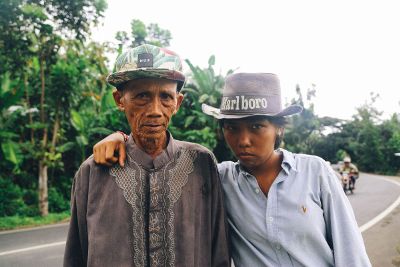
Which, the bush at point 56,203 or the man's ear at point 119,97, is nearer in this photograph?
the man's ear at point 119,97

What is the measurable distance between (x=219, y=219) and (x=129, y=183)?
1.47 feet

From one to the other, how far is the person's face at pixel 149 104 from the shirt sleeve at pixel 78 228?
33 centimetres

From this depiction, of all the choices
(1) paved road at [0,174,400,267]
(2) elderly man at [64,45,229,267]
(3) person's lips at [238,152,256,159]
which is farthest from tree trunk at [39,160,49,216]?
(3) person's lips at [238,152,256,159]

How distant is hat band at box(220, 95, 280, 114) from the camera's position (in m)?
1.79

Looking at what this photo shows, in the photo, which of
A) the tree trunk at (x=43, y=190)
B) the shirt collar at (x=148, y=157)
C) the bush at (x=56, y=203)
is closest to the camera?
the shirt collar at (x=148, y=157)

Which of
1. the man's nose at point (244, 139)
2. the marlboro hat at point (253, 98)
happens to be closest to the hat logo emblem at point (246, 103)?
the marlboro hat at point (253, 98)

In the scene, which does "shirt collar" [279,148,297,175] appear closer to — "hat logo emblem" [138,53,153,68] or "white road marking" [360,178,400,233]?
"hat logo emblem" [138,53,153,68]

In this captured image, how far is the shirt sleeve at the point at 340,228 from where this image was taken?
1645 millimetres

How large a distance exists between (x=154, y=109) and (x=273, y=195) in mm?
648

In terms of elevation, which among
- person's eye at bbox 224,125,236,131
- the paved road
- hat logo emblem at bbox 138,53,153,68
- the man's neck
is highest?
hat logo emblem at bbox 138,53,153,68

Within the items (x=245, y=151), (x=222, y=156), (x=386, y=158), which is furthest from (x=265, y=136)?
(x=386, y=158)

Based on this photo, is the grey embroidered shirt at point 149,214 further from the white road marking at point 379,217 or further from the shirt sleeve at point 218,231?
the white road marking at point 379,217

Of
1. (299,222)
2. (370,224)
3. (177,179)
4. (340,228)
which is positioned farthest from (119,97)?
(370,224)

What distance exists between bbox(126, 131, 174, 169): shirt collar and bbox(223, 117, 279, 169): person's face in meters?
0.30
